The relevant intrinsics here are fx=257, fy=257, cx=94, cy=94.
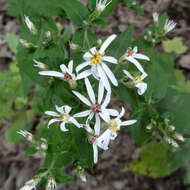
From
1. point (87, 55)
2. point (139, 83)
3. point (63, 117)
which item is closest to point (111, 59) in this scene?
point (87, 55)

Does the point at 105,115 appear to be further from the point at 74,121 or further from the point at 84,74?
the point at 84,74

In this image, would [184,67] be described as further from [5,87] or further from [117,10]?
[5,87]

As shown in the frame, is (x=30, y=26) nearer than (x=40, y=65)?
No

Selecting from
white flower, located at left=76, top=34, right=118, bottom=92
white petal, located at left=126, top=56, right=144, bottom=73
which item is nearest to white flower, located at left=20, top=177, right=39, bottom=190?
white flower, located at left=76, top=34, right=118, bottom=92

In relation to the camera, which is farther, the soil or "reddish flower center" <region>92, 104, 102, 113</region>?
the soil

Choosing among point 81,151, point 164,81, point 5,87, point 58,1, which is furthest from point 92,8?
point 5,87

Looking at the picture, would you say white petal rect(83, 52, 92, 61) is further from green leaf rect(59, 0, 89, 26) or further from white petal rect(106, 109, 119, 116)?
green leaf rect(59, 0, 89, 26)
